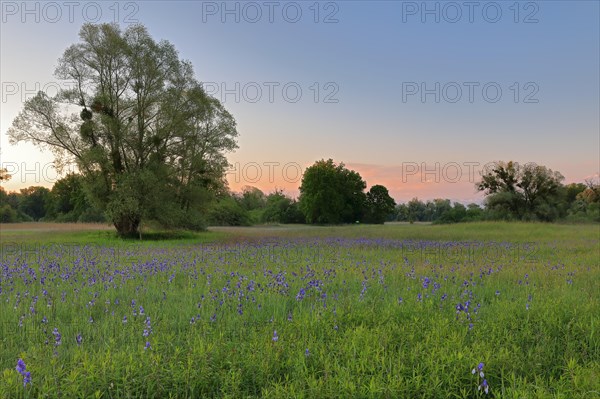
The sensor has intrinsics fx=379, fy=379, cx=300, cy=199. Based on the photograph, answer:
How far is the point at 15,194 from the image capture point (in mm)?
100625

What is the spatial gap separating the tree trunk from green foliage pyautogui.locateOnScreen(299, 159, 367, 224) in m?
44.0

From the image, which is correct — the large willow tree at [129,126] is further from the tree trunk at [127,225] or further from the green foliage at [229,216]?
the green foliage at [229,216]

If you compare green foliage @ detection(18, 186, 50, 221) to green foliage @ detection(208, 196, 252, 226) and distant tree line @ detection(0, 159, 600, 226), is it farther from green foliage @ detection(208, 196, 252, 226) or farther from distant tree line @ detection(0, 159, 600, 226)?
green foliage @ detection(208, 196, 252, 226)

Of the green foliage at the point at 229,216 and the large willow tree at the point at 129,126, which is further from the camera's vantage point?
the green foliage at the point at 229,216

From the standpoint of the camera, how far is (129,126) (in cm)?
2923

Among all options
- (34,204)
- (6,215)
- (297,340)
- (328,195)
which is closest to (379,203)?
(328,195)

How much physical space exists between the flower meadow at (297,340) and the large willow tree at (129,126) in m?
21.3

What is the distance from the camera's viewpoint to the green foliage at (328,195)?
2835 inches

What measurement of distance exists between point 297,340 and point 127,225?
2941 cm

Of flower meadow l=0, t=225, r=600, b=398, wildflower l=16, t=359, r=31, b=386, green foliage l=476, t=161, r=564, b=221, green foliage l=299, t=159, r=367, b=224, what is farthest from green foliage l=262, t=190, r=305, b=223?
wildflower l=16, t=359, r=31, b=386

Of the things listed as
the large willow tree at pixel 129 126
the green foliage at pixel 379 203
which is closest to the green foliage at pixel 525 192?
the green foliage at pixel 379 203

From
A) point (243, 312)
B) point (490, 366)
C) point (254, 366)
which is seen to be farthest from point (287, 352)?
point (490, 366)

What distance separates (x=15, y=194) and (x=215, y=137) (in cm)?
9235

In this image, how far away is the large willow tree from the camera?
27797 millimetres
